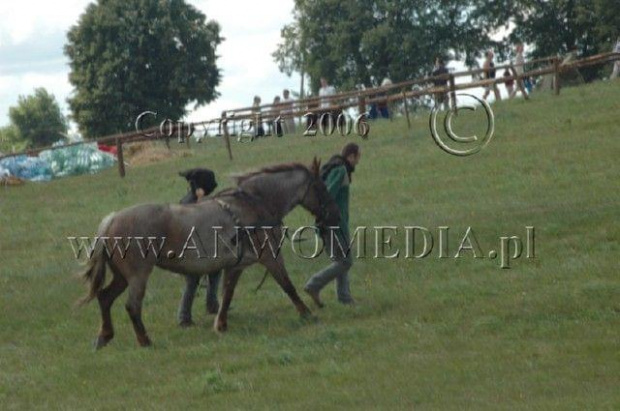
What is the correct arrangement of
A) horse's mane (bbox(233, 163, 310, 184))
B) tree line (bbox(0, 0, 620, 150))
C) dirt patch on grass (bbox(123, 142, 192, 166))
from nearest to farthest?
horse's mane (bbox(233, 163, 310, 184)) < dirt patch on grass (bbox(123, 142, 192, 166)) < tree line (bbox(0, 0, 620, 150))

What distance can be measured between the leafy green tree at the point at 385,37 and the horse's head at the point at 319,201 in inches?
1898

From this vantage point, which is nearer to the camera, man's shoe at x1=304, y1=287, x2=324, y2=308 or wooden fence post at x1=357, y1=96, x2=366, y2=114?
man's shoe at x1=304, y1=287, x2=324, y2=308

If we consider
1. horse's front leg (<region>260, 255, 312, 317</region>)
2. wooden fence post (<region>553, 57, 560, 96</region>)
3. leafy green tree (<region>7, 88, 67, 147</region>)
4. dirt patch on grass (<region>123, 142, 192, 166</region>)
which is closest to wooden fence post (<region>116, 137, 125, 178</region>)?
dirt patch on grass (<region>123, 142, 192, 166</region>)

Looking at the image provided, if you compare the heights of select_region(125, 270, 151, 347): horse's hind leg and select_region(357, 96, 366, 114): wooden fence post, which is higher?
select_region(357, 96, 366, 114): wooden fence post

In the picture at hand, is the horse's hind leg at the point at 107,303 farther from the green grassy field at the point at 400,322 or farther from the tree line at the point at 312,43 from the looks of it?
the tree line at the point at 312,43

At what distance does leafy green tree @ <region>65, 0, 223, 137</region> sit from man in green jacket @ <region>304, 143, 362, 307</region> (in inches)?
1827

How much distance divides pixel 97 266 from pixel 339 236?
296cm

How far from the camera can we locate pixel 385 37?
63.0 metres

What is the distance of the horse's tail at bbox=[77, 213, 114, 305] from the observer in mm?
13922

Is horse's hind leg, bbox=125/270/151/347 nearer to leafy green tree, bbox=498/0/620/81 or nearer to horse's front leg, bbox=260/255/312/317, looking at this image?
horse's front leg, bbox=260/255/312/317

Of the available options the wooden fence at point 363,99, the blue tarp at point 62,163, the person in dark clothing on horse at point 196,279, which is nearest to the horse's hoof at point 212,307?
the person in dark clothing on horse at point 196,279

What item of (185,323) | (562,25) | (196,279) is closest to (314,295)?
(196,279)

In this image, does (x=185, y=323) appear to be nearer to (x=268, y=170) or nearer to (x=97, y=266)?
(x=97, y=266)

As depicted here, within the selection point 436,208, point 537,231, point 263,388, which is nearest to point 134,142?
point 436,208
